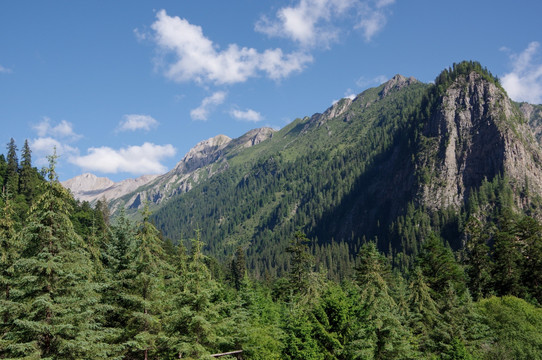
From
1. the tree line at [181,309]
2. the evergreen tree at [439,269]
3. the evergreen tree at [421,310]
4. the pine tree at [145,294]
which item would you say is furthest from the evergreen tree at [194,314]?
the evergreen tree at [439,269]

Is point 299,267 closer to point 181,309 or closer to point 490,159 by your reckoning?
point 181,309

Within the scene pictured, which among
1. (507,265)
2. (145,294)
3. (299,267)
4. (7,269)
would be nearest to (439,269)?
(507,265)

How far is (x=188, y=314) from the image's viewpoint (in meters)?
24.8

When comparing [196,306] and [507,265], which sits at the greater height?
[196,306]

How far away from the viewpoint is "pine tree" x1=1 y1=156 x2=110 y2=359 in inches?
773

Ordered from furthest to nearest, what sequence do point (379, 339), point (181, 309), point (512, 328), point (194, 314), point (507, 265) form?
point (507, 265) → point (512, 328) → point (379, 339) → point (194, 314) → point (181, 309)

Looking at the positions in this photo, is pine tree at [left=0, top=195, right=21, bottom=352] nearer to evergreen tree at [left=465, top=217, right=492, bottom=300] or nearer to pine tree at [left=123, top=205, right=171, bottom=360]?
pine tree at [left=123, top=205, right=171, bottom=360]

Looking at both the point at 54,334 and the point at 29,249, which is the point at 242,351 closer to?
the point at 54,334

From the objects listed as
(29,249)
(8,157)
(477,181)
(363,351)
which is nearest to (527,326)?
(363,351)

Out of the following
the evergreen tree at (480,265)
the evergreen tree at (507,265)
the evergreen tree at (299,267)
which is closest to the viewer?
the evergreen tree at (299,267)

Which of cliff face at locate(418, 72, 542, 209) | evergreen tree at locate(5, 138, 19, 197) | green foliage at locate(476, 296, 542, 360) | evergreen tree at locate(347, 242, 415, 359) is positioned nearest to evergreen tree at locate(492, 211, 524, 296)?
green foliage at locate(476, 296, 542, 360)

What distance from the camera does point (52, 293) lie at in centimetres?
2083

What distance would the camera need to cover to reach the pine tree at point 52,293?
64.4 feet

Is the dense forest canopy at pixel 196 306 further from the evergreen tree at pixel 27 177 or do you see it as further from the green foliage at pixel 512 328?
the evergreen tree at pixel 27 177
